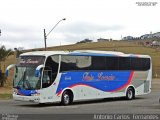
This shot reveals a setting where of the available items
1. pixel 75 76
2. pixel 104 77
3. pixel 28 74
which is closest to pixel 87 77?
pixel 75 76

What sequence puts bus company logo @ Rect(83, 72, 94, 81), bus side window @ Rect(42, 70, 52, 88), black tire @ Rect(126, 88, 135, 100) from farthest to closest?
black tire @ Rect(126, 88, 135, 100)
bus company logo @ Rect(83, 72, 94, 81)
bus side window @ Rect(42, 70, 52, 88)

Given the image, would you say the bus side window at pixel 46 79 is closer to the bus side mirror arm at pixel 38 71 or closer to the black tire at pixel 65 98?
the bus side mirror arm at pixel 38 71

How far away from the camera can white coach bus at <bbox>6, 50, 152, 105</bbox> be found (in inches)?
971

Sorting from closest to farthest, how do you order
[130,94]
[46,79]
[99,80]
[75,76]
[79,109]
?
[79,109] < [46,79] < [75,76] < [99,80] < [130,94]

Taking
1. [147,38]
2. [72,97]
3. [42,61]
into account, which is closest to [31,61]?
[42,61]

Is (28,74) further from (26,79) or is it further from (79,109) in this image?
(79,109)

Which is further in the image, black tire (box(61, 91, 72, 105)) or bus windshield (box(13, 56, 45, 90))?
black tire (box(61, 91, 72, 105))

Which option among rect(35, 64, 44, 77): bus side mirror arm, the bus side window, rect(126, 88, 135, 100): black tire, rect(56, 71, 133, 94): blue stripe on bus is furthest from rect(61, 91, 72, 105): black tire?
rect(126, 88, 135, 100): black tire

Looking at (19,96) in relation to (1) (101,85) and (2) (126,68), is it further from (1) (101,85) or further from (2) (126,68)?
(2) (126,68)

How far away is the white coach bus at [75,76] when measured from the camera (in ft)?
80.9

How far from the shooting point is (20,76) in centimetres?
2511

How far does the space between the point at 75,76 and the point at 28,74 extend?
9.81ft

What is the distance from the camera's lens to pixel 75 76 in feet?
86.7

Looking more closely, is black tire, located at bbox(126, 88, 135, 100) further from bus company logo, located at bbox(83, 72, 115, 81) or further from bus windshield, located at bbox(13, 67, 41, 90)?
bus windshield, located at bbox(13, 67, 41, 90)
